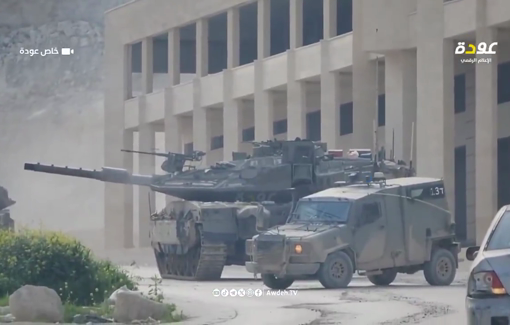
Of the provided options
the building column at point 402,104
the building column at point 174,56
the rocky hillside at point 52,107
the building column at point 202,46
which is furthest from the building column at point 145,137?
the building column at point 402,104

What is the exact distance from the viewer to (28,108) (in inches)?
3376

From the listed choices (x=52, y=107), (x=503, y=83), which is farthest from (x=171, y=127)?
(x=52, y=107)

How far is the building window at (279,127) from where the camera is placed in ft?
146

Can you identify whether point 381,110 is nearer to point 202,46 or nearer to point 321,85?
point 321,85

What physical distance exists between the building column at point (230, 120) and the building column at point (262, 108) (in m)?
0.98

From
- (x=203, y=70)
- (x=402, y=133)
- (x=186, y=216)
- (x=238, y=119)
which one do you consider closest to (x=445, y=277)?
(x=186, y=216)

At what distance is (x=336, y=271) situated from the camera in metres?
21.1

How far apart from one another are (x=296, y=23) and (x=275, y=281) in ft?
68.0

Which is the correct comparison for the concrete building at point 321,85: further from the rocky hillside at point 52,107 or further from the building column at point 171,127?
the rocky hillside at point 52,107

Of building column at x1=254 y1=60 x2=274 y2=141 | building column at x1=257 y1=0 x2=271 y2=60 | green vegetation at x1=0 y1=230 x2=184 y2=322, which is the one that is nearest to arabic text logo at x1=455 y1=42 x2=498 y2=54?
building column at x1=254 y1=60 x2=274 y2=141

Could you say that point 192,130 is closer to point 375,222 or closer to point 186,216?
point 186,216

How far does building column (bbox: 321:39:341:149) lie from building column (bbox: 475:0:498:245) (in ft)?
23.1

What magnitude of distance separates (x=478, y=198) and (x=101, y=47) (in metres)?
61.6

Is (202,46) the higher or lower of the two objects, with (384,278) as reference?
higher
